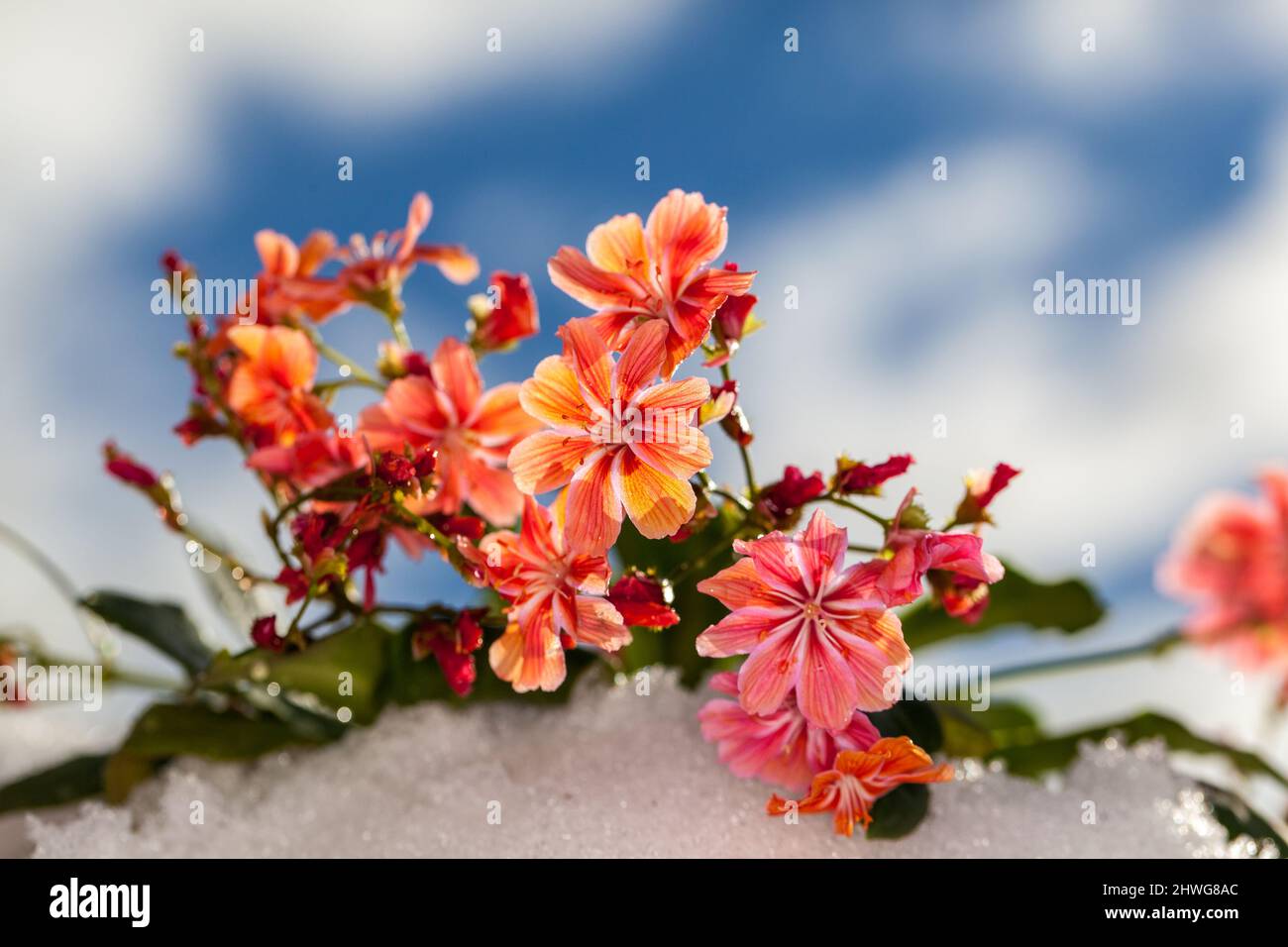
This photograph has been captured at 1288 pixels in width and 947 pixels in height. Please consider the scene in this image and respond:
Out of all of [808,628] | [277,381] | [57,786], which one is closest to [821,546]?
[808,628]

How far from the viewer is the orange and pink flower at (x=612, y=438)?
0.63 m

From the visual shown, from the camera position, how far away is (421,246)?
0.94 m

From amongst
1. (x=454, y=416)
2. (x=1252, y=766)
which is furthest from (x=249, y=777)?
(x=1252, y=766)

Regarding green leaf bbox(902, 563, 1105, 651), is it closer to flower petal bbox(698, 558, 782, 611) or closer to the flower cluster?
the flower cluster

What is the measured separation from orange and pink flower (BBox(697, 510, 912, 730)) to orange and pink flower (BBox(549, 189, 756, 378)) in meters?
0.14

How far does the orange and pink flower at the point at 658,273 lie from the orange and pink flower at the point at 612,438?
0.03 meters

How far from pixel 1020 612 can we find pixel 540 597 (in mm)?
632

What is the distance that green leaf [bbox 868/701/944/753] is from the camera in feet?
2.63

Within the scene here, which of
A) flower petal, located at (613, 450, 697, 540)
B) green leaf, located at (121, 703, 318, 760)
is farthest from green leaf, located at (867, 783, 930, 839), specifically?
green leaf, located at (121, 703, 318, 760)

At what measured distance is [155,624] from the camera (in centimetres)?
100

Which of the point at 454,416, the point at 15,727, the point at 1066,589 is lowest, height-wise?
the point at 15,727

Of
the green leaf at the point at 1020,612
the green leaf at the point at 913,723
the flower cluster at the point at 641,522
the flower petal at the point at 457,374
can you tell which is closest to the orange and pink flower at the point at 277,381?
the flower cluster at the point at 641,522
